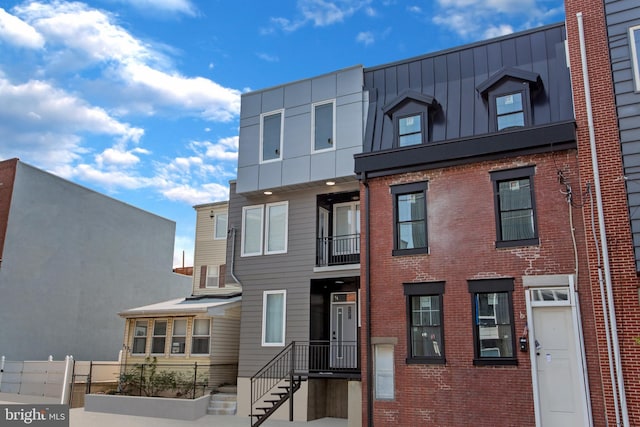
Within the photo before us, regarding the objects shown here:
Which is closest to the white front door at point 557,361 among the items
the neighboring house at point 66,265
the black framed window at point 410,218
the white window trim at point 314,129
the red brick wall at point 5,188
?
the black framed window at point 410,218

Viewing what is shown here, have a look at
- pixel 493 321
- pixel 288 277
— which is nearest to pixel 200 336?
pixel 288 277

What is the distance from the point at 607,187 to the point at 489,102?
393 cm

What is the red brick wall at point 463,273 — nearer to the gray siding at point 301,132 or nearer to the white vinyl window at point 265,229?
the gray siding at point 301,132

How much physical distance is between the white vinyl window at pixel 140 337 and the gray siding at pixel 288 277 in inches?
225

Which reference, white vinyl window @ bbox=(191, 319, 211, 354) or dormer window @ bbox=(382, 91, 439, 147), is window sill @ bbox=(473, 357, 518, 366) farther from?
white vinyl window @ bbox=(191, 319, 211, 354)

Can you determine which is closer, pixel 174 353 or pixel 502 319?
pixel 502 319

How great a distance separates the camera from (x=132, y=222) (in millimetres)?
33656

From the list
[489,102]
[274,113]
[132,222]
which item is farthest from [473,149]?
[132,222]

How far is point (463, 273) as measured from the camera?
13.7m

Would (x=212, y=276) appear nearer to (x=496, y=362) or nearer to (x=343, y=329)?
(x=343, y=329)

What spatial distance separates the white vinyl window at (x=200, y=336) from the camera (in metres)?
20.7

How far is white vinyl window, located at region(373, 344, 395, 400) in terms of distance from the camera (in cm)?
1412

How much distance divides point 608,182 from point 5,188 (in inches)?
1010

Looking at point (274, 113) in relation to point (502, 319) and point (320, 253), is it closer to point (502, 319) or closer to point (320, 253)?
point (320, 253)
